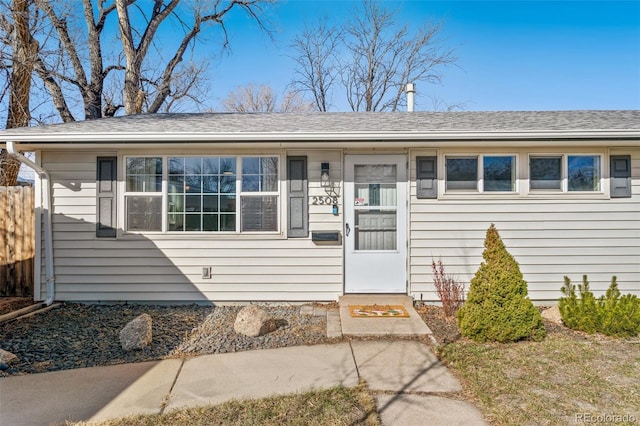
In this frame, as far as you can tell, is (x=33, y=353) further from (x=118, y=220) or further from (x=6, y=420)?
(x=118, y=220)

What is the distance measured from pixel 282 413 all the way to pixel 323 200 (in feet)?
10.6

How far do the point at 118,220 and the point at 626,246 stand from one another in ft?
24.4

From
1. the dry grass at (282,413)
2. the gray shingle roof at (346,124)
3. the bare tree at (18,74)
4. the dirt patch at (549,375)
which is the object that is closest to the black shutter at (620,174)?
the gray shingle roof at (346,124)

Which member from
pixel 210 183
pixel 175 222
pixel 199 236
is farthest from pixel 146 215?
pixel 210 183

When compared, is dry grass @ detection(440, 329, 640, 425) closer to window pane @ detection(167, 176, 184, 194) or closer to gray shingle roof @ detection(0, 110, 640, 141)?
gray shingle roof @ detection(0, 110, 640, 141)

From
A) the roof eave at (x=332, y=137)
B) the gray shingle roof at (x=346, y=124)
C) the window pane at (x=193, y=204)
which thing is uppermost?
the gray shingle roof at (x=346, y=124)

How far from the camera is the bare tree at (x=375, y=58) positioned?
16453 mm

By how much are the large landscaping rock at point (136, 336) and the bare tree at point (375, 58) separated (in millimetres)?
14730

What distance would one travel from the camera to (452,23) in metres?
15.2

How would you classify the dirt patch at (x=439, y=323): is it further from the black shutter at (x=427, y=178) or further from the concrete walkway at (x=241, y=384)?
the black shutter at (x=427, y=178)

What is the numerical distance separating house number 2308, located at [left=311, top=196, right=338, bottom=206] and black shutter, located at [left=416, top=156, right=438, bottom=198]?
1237mm

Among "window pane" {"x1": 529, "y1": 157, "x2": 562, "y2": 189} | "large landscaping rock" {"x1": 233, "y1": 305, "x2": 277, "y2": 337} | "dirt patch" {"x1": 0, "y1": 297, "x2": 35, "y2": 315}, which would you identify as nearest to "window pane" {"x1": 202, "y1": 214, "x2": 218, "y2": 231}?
"large landscaping rock" {"x1": 233, "y1": 305, "x2": 277, "y2": 337}

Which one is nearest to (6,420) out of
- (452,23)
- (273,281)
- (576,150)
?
(273,281)

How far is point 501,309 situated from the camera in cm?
382
